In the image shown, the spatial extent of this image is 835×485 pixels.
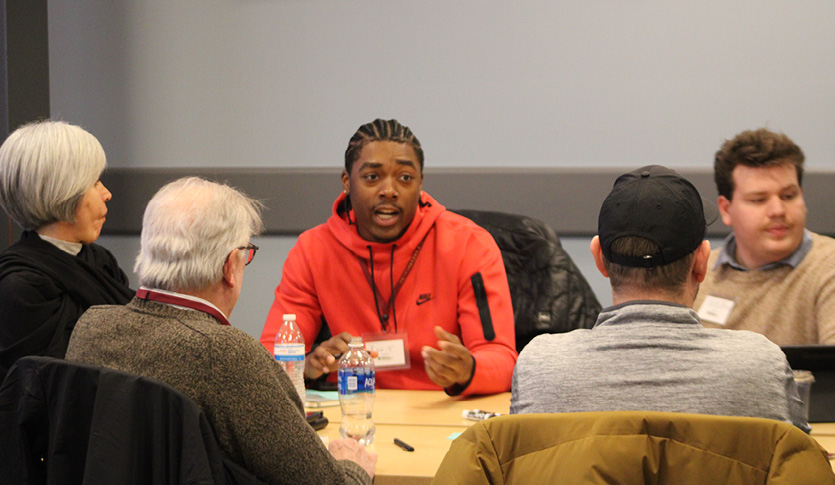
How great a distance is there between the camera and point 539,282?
278cm

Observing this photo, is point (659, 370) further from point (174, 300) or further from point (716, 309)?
point (716, 309)

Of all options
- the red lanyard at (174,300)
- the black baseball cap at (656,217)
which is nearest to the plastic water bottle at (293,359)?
the red lanyard at (174,300)

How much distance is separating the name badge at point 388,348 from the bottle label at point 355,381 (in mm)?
242

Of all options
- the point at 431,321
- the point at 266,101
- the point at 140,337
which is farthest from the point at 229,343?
the point at 266,101

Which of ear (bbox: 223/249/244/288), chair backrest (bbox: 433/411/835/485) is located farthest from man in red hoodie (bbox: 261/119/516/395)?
chair backrest (bbox: 433/411/835/485)

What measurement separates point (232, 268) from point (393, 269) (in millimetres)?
1055

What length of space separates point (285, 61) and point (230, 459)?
2.99 m

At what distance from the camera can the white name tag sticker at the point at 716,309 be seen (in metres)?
2.48

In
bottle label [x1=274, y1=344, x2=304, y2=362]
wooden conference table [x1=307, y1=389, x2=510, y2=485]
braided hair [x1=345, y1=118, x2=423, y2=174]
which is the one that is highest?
braided hair [x1=345, y1=118, x2=423, y2=174]

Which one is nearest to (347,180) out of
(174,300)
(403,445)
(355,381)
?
(355,381)

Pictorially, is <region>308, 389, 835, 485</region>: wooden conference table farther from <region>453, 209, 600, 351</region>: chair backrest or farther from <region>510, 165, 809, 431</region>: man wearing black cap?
<region>453, 209, 600, 351</region>: chair backrest

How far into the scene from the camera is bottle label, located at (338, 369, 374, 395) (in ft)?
6.16

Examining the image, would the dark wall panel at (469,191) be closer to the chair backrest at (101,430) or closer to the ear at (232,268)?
the ear at (232,268)

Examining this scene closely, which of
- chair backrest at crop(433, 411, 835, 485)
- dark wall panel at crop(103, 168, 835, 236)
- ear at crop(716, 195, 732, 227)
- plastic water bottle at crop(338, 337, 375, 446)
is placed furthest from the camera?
dark wall panel at crop(103, 168, 835, 236)
